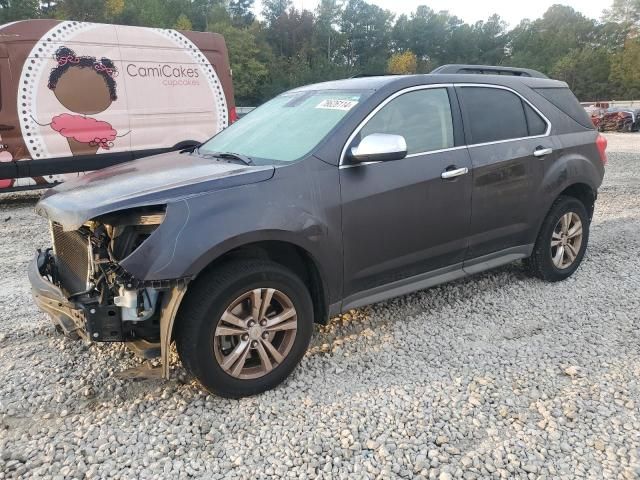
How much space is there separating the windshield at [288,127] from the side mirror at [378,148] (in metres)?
0.28

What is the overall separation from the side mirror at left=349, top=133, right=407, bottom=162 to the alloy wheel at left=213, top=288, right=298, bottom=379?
0.95 meters

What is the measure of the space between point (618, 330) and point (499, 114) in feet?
5.97

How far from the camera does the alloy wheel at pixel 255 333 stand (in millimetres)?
2719

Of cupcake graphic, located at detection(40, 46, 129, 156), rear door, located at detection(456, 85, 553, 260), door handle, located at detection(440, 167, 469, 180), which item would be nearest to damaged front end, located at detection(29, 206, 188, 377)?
door handle, located at detection(440, 167, 469, 180)

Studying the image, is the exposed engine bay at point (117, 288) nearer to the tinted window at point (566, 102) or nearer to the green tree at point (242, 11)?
the tinted window at point (566, 102)

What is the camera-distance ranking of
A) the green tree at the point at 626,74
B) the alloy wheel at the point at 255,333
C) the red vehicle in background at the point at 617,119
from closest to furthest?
1. the alloy wheel at the point at 255,333
2. the red vehicle in background at the point at 617,119
3. the green tree at the point at 626,74

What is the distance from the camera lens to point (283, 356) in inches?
115

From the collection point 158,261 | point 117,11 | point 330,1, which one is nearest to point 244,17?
point 330,1

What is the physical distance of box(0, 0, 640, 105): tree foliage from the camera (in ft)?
206

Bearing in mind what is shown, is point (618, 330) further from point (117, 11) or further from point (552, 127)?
point (117, 11)

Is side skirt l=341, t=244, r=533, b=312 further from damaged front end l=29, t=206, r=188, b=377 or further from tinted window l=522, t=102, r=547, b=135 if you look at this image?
damaged front end l=29, t=206, r=188, b=377

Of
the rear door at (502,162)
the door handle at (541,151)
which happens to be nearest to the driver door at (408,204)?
the rear door at (502,162)

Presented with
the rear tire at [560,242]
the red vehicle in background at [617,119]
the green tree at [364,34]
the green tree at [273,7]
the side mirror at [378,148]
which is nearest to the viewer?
the side mirror at [378,148]

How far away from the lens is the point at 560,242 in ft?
14.7
